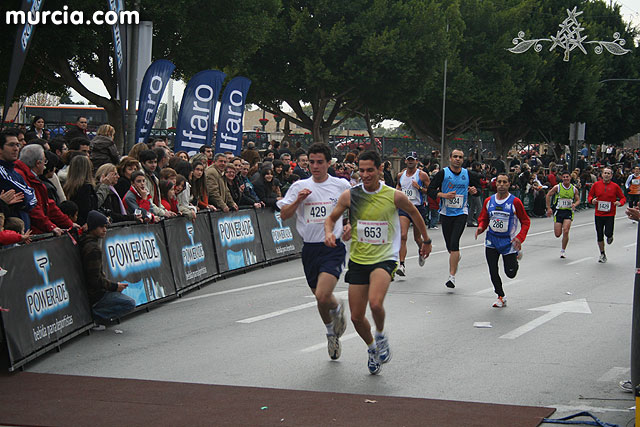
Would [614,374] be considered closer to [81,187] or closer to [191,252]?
[81,187]

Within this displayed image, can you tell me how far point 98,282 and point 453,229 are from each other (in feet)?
20.2

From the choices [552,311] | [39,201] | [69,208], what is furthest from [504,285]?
[39,201]

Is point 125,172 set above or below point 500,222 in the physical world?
above

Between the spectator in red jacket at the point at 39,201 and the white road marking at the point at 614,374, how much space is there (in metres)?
5.67

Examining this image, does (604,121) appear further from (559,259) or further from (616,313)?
(616,313)

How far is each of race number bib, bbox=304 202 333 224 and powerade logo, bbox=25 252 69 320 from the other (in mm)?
2696

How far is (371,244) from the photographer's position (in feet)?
27.2

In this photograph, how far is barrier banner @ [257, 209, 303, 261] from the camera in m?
16.9

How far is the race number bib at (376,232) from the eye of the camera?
8.27 meters

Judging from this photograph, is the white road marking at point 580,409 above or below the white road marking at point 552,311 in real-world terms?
above

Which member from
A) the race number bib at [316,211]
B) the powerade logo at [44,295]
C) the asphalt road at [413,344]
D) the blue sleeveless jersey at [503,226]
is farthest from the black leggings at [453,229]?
the powerade logo at [44,295]

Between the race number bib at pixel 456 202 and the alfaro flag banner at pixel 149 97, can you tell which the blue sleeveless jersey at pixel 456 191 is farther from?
the alfaro flag banner at pixel 149 97

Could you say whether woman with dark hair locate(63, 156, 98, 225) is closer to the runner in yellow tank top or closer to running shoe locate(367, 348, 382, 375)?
the runner in yellow tank top

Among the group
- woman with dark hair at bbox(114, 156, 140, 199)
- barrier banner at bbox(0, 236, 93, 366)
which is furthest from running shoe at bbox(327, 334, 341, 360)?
woman with dark hair at bbox(114, 156, 140, 199)
